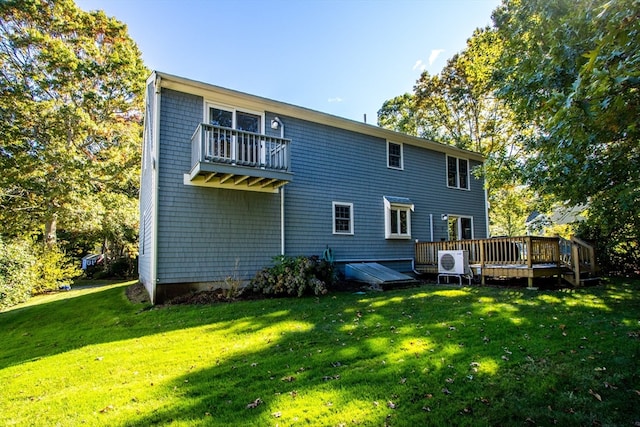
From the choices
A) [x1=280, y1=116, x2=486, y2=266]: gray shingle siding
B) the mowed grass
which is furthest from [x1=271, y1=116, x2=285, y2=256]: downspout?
the mowed grass

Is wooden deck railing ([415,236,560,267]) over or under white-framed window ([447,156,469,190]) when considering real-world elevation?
under

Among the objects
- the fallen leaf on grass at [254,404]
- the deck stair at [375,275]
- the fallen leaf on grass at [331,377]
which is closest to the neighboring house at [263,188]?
the deck stair at [375,275]

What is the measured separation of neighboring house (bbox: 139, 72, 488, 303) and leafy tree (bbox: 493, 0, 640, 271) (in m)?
5.49

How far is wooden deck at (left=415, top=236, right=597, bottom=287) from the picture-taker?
938 cm

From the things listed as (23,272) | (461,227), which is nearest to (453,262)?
(461,227)

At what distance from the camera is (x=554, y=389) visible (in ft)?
11.0

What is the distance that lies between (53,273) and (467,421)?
17971mm

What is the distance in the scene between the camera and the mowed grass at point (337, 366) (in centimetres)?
307

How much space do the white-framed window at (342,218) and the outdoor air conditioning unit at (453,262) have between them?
3.27m

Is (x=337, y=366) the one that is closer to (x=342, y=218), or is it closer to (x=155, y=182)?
(x=155, y=182)

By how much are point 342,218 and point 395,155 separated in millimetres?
4009

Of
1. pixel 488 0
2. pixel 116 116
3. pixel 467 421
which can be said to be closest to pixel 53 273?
pixel 116 116

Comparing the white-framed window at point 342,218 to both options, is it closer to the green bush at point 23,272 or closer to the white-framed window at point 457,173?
the white-framed window at point 457,173

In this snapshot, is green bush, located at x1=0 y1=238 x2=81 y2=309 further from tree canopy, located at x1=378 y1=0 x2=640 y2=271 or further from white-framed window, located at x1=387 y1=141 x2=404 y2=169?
tree canopy, located at x1=378 y1=0 x2=640 y2=271
